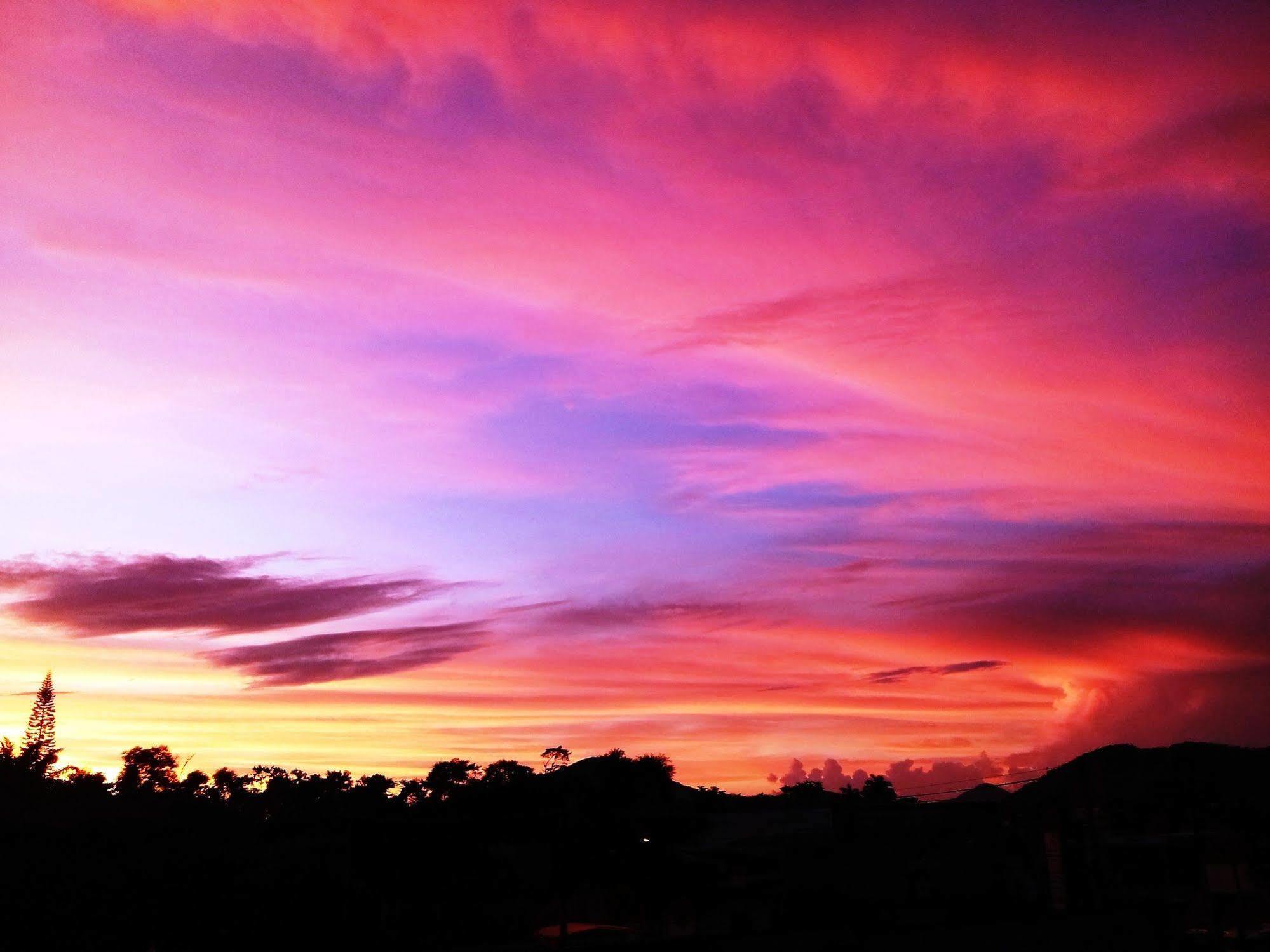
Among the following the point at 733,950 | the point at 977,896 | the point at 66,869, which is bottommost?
the point at 977,896

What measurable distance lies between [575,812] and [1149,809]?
1775 inches

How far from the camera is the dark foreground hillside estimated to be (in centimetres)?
2562

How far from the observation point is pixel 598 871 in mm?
49656

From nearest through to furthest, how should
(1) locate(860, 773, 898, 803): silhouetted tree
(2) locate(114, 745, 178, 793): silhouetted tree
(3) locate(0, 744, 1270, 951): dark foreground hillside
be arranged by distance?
1. (3) locate(0, 744, 1270, 951): dark foreground hillside
2. (2) locate(114, 745, 178, 793): silhouetted tree
3. (1) locate(860, 773, 898, 803): silhouetted tree

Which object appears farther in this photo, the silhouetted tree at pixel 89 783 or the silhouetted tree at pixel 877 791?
the silhouetted tree at pixel 877 791

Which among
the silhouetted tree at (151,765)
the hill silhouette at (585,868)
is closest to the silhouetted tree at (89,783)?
the hill silhouette at (585,868)

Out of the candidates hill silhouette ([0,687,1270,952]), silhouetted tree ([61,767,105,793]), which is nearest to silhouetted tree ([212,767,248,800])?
A: hill silhouette ([0,687,1270,952])

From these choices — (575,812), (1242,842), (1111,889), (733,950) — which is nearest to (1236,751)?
(1242,842)

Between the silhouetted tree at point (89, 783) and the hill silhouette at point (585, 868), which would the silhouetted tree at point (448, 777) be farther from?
the silhouetted tree at point (89, 783)

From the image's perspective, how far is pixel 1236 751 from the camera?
613ft

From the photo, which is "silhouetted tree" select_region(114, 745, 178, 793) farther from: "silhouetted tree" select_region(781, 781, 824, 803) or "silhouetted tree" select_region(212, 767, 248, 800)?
"silhouetted tree" select_region(781, 781, 824, 803)

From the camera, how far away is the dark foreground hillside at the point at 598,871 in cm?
2562

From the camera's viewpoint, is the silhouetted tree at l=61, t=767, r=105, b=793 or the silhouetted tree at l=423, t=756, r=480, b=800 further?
the silhouetted tree at l=423, t=756, r=480, b=800

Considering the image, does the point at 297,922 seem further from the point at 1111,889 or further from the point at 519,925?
the point at 1111,889
